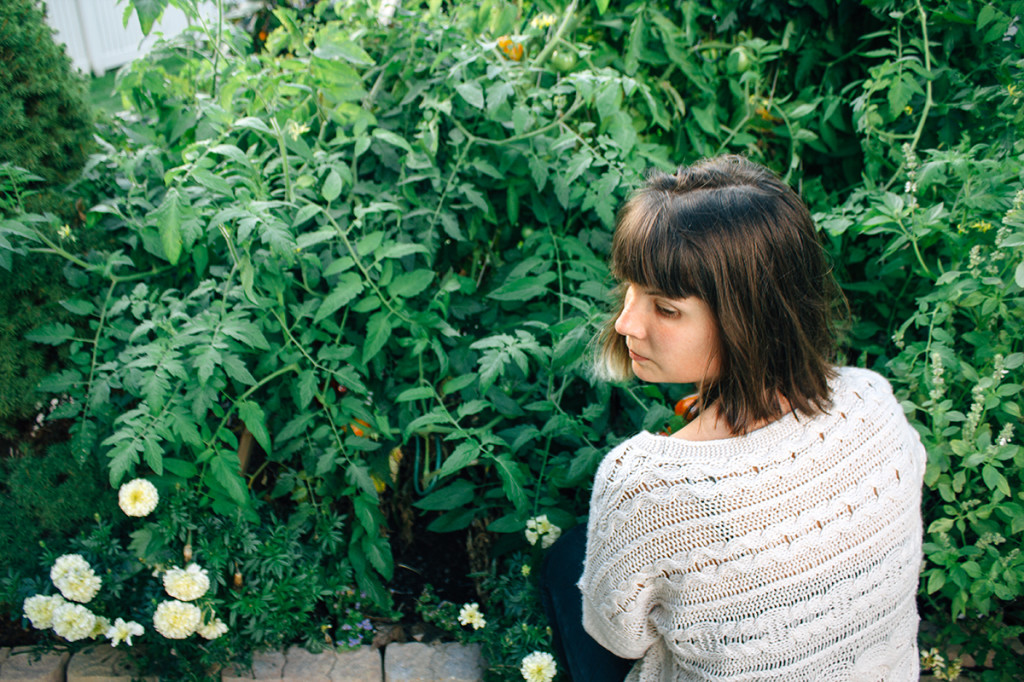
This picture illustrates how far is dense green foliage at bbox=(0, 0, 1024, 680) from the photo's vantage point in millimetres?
1731

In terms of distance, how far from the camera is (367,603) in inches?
79.9

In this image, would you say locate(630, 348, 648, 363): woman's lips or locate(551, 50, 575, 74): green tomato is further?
locate(551, 50, 575, 74): green tomato

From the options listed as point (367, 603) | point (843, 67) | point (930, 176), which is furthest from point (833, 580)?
point (843, 67)

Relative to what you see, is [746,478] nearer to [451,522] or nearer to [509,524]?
[509,524]

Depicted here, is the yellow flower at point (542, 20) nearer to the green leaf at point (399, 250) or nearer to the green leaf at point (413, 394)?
the green leaf at point (399, 250)

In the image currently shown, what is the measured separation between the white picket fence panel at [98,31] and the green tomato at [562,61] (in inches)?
283

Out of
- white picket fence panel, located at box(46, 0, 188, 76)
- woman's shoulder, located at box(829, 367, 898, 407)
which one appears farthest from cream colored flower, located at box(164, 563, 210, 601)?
white picket fence panel, located at box(46, 0, 188, 76)

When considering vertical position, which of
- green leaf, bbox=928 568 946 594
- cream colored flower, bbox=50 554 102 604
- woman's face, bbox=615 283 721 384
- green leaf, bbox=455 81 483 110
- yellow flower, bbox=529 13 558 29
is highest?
yellow flower, bbox=529 13 558 29

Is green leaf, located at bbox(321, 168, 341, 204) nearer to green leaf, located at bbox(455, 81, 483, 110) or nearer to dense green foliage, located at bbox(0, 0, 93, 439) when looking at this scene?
green leaf, located at bbox(455, 81, 483, 110)

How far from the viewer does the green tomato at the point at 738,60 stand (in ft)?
7.69

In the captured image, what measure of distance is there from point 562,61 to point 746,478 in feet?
5.34

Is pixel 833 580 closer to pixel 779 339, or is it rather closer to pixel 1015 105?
pixel 779 339

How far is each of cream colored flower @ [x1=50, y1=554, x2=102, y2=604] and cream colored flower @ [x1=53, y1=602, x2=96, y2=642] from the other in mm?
27

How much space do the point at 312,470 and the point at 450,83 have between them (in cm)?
122
